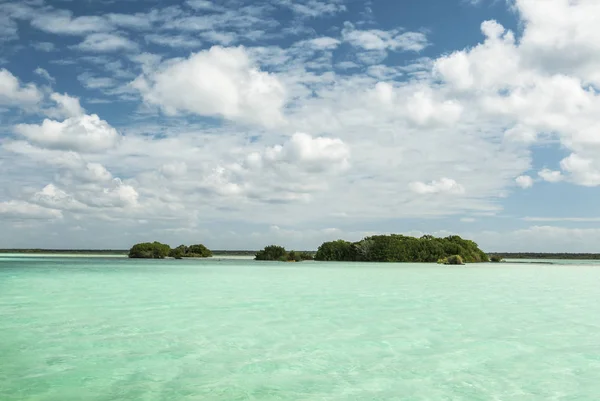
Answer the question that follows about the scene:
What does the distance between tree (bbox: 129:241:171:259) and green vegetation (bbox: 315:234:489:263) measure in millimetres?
40445

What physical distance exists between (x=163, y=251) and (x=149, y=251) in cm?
306

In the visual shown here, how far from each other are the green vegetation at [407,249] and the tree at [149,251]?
4045cm

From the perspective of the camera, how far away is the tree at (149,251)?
11750cm

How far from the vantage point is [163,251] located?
11925 cm

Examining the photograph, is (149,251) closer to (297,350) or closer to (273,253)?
(273,253)

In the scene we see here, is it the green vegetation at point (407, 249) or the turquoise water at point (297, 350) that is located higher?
the green vegetation at point (407, 249)

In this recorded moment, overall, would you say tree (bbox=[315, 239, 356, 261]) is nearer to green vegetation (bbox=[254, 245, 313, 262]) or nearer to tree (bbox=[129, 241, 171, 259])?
green vegetation (bbox=[254, 245, 313, 262])

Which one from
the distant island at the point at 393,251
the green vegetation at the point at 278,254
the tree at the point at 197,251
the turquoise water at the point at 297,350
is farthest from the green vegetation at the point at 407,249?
the turquoise water at the point at 297,350

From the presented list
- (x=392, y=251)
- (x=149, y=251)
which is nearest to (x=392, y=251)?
(x=392, y=251)

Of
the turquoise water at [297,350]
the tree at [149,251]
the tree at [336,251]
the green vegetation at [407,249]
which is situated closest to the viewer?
the turquoise water at [297,350]

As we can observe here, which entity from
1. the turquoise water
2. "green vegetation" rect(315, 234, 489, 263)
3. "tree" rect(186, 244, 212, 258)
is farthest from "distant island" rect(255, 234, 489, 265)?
the turquoise water

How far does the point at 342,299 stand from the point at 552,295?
10678 millimetres

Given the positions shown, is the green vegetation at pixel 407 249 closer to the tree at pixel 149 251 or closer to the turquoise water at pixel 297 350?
the tree at pixel 149 251

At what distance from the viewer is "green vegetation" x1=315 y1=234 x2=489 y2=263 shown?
91625mm
